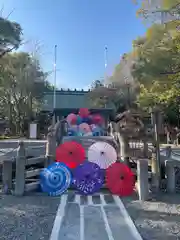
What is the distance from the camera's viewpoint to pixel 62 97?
3244cm

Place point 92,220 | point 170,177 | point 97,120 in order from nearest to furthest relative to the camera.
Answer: point 92,220, point 170,177, point 97,120

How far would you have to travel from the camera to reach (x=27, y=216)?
190 inches

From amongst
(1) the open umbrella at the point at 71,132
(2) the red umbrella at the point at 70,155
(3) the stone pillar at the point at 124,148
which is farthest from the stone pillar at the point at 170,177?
(1) the open umbrella at the point at 71,132

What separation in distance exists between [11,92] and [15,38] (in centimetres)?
1107

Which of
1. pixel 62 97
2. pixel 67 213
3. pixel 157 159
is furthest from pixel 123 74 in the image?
pixel 67 213

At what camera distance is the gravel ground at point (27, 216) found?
3984 millimetres

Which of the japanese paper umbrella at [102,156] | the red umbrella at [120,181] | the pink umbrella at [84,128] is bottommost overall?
the red umbrella at [120,181]

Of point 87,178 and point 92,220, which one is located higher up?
point 87,178

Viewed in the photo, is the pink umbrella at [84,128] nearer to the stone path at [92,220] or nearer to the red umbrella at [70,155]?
the red umbrella at [70,155]

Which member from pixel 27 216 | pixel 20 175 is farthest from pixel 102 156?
pixel 27 216

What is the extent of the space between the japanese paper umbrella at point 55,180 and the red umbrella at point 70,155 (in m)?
0.40

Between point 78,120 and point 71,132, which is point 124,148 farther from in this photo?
point 78,120

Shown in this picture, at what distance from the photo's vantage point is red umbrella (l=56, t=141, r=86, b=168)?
6.88m

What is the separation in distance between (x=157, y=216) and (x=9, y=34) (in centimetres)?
2314
